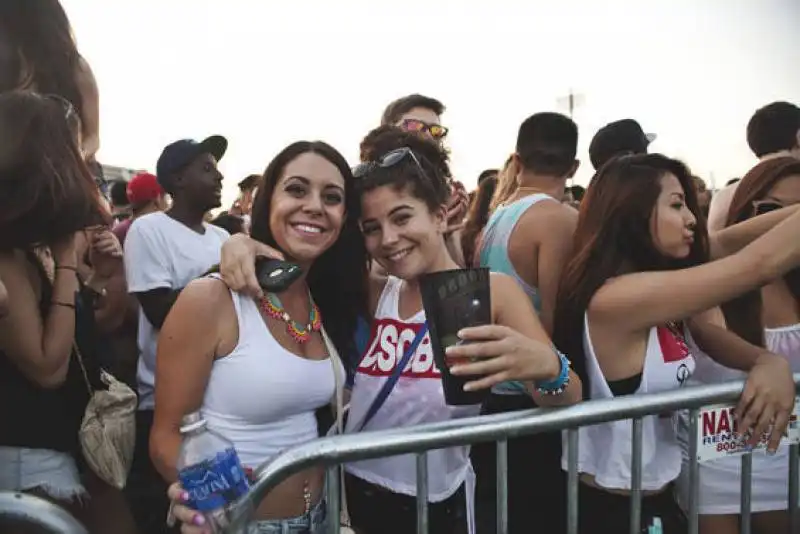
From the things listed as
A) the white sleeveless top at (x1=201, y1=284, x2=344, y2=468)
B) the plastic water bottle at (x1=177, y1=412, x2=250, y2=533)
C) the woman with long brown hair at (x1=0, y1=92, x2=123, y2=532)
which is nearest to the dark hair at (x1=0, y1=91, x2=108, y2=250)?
the woman with long brown hair at (x1=0, y1=92, x2=123, y2=532)

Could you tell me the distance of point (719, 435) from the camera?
1851 millimetres

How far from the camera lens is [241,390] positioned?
1806 millimetres

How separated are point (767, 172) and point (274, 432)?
2483mm

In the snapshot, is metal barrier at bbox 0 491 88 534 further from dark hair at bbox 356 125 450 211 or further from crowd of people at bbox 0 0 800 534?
dark hair at bbox 356 125 450 211

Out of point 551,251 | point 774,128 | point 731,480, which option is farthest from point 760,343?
point 774,128

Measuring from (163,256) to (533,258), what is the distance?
6.33 feet

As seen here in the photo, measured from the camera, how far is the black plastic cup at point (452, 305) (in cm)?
137

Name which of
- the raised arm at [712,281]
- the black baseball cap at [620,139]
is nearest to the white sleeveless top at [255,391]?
the raised arm at [712,281]

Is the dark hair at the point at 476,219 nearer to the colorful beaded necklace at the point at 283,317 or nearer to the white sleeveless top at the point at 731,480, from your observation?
the white sleeveless top at the point at 731,480

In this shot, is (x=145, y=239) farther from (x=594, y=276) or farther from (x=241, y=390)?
(x=594, y=276)

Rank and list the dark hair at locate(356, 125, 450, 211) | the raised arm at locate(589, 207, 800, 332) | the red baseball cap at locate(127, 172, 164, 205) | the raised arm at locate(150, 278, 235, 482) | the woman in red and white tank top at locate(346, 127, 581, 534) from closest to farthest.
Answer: the raised arm at locate(150, 278, 235, 482) → the raised arm at locate(589, 207, 800, 332) → the woman in red and white tank top at locate(346, 127, 581, 534) → the dark hair at locate(356, 125, 450, 211) → the red baseball cap at locate(127, 172, 164, 205)

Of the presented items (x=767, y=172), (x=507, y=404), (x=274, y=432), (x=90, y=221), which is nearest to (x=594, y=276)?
(x=507, y=404)

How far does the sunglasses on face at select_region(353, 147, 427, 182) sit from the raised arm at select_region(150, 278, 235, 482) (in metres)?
0.79

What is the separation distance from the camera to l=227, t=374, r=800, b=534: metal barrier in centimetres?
135
